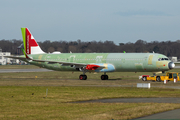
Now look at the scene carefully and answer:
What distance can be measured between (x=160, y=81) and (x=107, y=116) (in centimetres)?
3407

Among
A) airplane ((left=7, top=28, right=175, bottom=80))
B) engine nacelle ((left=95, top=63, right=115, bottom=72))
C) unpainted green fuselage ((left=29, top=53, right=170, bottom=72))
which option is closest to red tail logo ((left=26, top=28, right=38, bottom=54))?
airplane ((left=7, top=28, right=175, bottom=80))

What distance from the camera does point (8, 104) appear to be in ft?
84.1

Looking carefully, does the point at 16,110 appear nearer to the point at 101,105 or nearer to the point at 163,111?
the point at 101,105

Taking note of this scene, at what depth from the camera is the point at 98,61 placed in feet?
184

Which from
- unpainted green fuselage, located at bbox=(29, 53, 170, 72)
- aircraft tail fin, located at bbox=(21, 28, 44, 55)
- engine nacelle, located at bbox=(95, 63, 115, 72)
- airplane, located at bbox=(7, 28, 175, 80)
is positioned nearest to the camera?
unpainted green fuselage, located at bbox=(29, 53, 170, 72)

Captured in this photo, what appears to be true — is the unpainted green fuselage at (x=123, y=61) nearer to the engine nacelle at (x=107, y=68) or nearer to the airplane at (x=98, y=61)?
the airplane at (x=98, y=61)

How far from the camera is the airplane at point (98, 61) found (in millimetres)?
51812

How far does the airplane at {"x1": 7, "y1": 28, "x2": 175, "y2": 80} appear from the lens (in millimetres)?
51812

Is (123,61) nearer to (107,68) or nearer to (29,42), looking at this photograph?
(107,68)

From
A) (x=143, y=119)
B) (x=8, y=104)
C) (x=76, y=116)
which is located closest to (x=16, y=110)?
(x=8, y=104)

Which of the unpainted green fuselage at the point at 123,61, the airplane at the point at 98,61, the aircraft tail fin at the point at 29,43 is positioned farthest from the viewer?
the aircraft tail fin at the point at 29,43

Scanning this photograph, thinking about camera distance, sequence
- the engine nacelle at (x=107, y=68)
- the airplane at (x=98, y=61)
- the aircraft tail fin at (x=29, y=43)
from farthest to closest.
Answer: the aircraft tail fin at (x=29, y=43), the engine nacelle at (x=107, y=68), the airplane at (x=98, y=61)

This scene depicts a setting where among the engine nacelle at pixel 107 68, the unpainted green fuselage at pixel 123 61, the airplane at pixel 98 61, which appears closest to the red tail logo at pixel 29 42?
the airplane at pixel 98 61

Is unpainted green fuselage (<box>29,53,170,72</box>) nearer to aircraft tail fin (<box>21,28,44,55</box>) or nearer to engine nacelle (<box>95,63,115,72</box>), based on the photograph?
engine nacelle (<box>95,63,115,72</box>)
